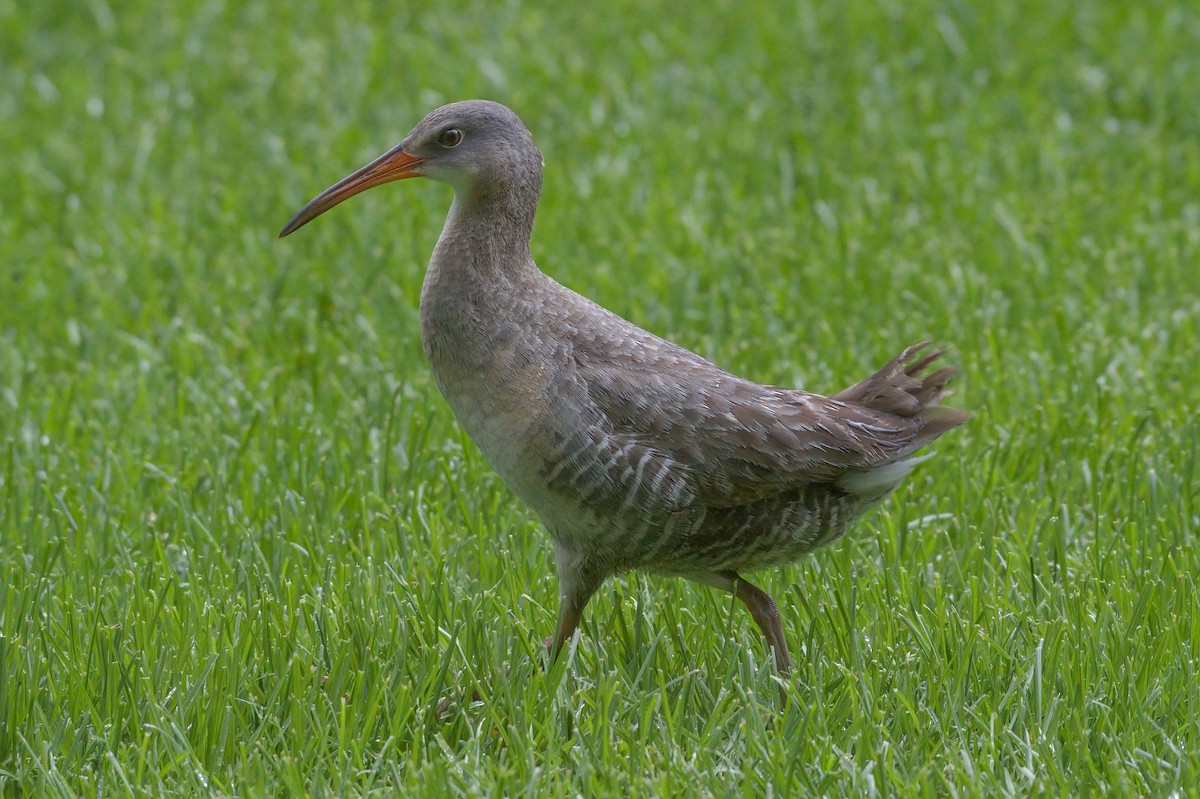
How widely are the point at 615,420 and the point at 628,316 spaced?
2587mm

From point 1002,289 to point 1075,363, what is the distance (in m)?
0.98

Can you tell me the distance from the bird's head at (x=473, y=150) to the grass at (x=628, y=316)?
1151 mm

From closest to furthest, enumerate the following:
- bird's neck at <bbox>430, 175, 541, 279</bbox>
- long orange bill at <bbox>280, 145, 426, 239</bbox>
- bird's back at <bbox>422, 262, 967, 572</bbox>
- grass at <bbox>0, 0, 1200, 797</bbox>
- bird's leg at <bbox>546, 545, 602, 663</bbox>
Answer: grass at <bbox>0, 0, 1200, 797</bbox>, bird's back at <bbox>422, 262, 967, 572</bbox>, bird's leg at <bbox>546, 545, 602, 663</bbox>, bird's neck at <bbox>430, 175, 541, 279</bbox>, long orange bill at <bbox>280, 145, 426, 239</bbox>

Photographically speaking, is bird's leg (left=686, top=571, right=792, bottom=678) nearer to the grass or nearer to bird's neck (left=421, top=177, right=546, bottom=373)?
the grass

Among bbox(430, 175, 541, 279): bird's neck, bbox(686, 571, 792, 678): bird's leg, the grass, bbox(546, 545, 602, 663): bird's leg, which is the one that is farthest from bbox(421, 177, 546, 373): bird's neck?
bbox(686, 571, 792, 678): bird's leg

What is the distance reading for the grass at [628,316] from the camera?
403 cm

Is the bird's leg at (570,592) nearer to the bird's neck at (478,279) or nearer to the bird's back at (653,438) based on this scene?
the bird's back at (653,438)

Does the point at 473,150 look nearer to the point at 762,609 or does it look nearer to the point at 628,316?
the point at 762,609

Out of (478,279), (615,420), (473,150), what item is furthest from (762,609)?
(473,150)

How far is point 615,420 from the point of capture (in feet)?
13.9

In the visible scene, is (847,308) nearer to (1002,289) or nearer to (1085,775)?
(1002,289)

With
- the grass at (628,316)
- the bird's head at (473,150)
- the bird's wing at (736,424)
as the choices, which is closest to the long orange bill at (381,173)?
the bird's head at (473,150)

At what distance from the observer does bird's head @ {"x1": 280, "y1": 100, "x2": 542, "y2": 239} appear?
457cm

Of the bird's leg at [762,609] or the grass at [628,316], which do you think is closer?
the grass at [628,316]
